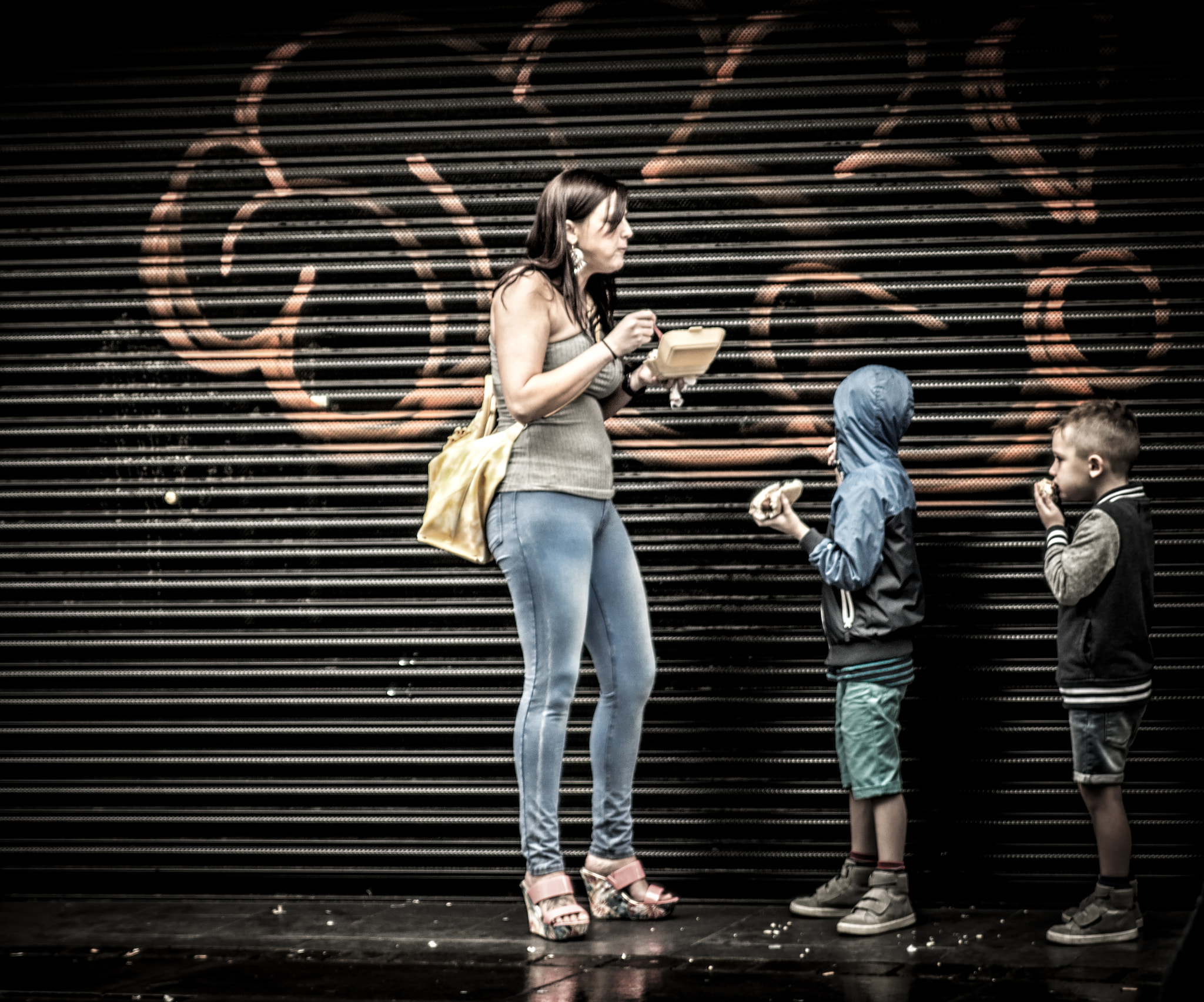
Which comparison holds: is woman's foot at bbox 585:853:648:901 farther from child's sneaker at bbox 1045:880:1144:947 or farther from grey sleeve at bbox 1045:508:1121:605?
grey sleeve at bbox 1045:508:1121:605

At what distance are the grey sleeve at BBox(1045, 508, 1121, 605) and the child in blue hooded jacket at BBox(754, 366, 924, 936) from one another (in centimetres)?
43

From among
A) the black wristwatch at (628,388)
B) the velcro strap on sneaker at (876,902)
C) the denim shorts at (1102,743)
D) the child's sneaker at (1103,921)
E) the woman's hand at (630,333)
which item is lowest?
the child's sneaker at (1103,921)

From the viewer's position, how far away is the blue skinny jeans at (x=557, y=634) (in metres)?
4.20

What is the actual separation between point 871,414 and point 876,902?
1478 mm

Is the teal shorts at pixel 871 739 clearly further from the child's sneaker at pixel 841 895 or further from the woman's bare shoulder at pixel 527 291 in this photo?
the woman's bare shoulder at pixel 527 291

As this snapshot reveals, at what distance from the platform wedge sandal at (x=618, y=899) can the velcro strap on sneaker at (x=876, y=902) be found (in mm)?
650

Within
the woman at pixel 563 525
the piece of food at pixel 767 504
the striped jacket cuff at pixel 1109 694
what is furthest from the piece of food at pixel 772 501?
the striped jacket cuff at pixel 1109 694

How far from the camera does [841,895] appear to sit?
446 cm

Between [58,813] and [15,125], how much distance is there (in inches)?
100

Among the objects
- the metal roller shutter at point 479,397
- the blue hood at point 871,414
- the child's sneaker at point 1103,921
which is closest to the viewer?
the child's sneaker at point 1103,921

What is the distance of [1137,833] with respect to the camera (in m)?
4.64

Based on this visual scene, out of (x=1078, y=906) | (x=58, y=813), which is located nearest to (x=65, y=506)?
(x=58, y=813)

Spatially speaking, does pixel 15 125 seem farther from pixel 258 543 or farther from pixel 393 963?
pixel 393 963

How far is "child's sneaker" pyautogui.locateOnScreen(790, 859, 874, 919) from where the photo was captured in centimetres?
445
